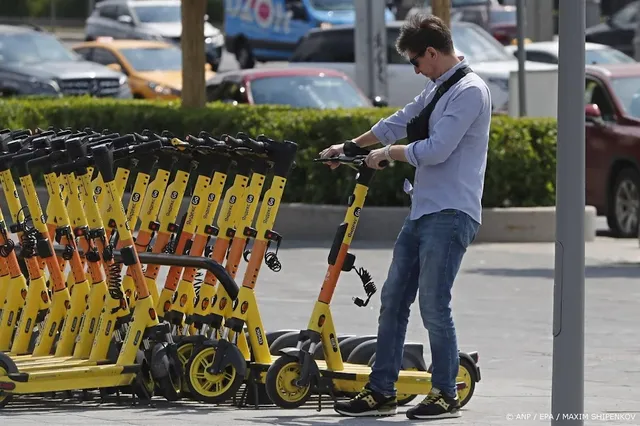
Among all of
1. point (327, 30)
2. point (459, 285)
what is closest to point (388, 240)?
point (459, 285)

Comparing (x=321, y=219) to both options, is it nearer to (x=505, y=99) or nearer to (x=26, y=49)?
(x=505, y=99)

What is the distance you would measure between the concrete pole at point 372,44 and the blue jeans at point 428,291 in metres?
12.7

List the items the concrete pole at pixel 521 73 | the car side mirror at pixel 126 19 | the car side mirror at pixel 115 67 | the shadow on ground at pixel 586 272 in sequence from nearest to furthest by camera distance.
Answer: the shadow on ground at pixel 586 272 → the concrete pole at pixel 521 73 → the car side mirror at pixel 115 67 → the car side mirror at pixel 126 19

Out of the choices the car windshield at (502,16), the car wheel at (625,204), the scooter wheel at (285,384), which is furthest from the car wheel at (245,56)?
the scooter wheel at (285,384)

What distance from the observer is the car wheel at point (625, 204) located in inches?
634

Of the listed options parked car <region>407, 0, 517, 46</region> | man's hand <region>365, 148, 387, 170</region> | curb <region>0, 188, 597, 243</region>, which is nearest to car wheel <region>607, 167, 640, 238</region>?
curb <region>0, 188, 597, 243</region>

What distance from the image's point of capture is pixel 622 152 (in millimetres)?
16156

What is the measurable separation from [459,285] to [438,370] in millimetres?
5355

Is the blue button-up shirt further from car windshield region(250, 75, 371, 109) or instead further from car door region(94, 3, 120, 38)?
car door region(94, 3, 120, 38)

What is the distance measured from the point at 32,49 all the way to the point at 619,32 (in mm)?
15663

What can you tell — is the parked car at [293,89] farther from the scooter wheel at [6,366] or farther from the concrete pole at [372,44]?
the scooter wheel at [6,366]

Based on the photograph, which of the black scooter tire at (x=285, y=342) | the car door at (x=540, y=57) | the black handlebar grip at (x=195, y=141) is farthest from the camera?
the car door at (x=540, y=57)

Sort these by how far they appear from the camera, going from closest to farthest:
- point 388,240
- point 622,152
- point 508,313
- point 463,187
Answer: point 463,187
point 508,313
point 388,240
point 622,152

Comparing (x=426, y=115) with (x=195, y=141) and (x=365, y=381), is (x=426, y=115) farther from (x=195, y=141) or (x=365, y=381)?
(x=365, y=381)
